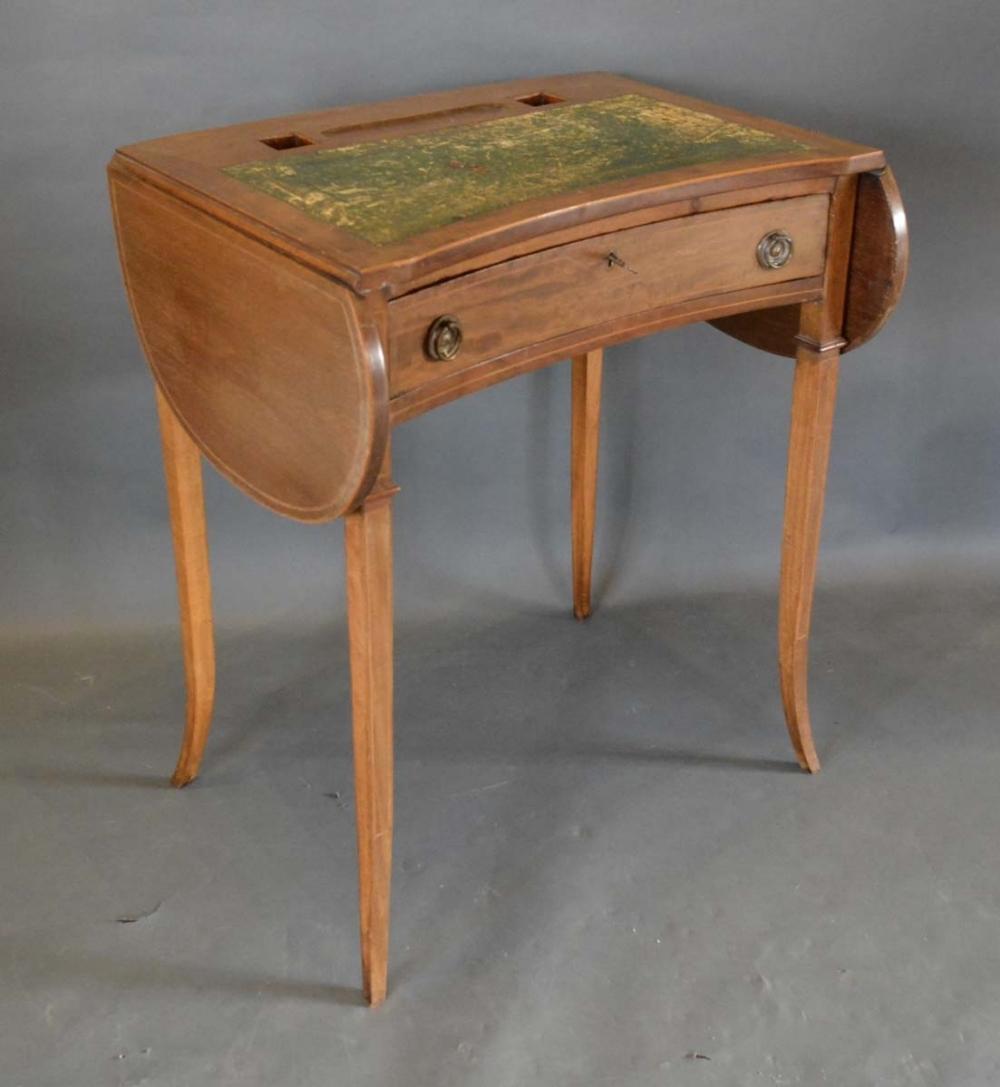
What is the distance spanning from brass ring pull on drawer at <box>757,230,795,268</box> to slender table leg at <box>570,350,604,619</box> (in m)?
0.64

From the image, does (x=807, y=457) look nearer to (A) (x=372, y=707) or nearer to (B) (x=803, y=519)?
(B) (x=803, y=519)

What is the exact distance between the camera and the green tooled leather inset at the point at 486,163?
68.1 inches

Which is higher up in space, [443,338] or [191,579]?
[443,338]

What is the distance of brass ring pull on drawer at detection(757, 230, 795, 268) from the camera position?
1.95 metres

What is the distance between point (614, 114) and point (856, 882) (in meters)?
1.10

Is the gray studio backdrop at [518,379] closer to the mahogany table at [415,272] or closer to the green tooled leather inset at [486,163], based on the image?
the mahogany table at [415,272]

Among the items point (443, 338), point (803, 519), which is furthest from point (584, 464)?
point (443, 338)

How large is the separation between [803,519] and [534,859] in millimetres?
615

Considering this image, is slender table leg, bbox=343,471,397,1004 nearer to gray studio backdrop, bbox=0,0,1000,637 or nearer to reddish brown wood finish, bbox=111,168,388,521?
reddish brown wood finish, bbox=111,168,388,521

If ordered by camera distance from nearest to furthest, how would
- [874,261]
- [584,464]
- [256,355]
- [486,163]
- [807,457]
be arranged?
[256,355]
[486,163]
[874,261]
[807,457]
[584,464]

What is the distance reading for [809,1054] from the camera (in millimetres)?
1894

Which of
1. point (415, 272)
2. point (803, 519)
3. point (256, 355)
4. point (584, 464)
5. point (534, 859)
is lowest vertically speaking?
point (534, 859)

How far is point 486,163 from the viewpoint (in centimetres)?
189

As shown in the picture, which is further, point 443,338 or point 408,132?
point 408,132
